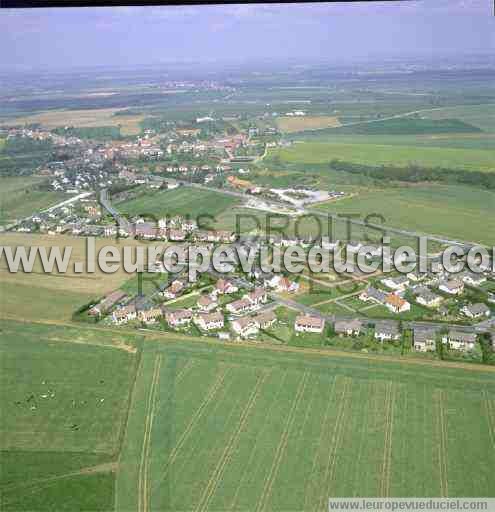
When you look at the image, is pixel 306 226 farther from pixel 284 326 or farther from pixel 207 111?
pixel 207 111

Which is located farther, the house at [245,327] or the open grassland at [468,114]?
the open grassland at [468,114]

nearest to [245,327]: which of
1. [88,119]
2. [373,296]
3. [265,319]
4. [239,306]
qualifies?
[265,319]

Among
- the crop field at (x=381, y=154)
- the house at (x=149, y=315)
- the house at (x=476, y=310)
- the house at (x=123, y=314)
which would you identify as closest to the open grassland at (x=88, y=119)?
the crop field at (x=381, y=154)

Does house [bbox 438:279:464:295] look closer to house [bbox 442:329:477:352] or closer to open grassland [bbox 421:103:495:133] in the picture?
house [bbox 442:329:477:352]

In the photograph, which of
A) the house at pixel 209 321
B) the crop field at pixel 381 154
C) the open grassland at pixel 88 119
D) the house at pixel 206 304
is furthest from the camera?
the open grassland at pixel 88 119

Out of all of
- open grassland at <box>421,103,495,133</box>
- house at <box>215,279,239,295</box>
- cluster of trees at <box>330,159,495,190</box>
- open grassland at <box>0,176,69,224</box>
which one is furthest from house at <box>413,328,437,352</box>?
open grassland at <box>0,176,69,224</box>

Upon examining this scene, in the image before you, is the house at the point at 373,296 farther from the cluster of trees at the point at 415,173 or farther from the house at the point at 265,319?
the cluster of trees at the point at 415,173
